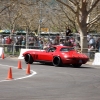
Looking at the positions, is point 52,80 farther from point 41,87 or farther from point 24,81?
point 41,87

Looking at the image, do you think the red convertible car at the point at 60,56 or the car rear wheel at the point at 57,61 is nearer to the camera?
the red convertible car at the point at 60,56

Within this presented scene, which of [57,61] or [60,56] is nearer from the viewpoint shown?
[60,56]

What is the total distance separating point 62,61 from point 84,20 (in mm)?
8669

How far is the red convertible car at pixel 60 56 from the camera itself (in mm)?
24453

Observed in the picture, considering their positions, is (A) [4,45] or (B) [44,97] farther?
(A) [4,45]

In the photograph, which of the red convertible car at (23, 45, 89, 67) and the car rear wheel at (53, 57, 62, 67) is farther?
the car rear wheel at (53, 57, 62, 67)

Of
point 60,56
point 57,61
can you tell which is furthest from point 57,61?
point 60,56

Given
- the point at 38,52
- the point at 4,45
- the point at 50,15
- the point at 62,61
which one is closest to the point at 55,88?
the point at 62,61

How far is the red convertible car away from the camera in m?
24.5

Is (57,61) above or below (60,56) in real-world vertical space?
below

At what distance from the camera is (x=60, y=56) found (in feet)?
81.1

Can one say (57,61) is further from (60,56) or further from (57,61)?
(60,56)

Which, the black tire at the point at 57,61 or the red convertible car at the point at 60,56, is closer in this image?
the red convertible car at the point at 60,56

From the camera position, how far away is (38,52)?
2623cm
